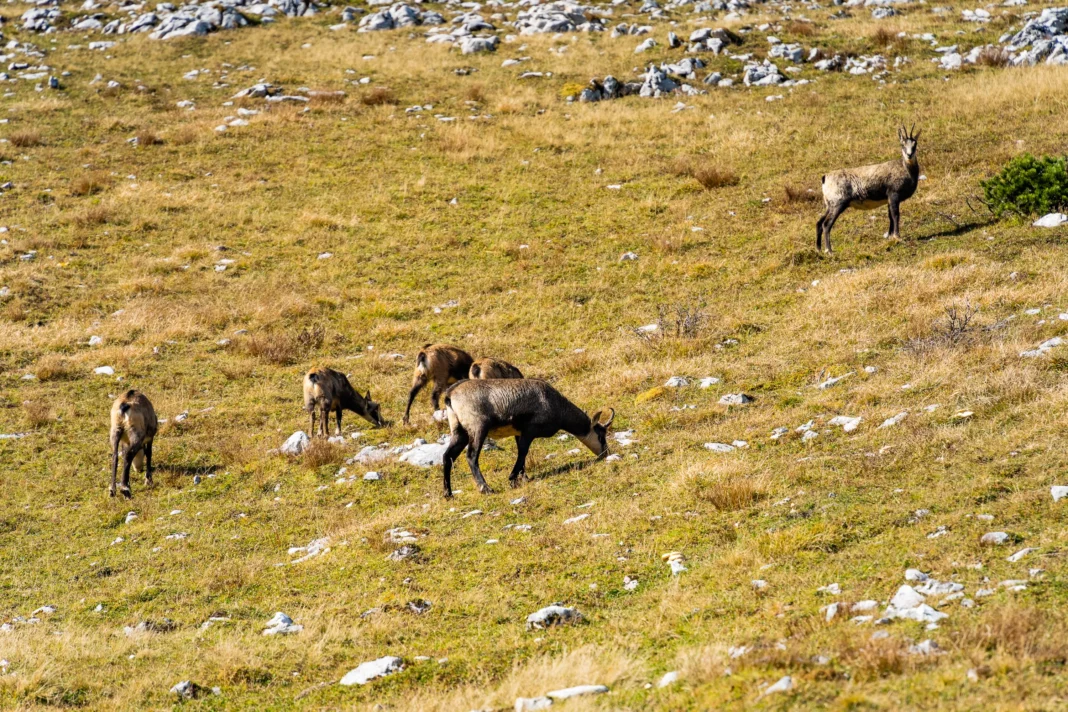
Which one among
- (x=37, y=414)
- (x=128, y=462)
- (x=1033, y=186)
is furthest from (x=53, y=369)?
(x=1033, y=186)

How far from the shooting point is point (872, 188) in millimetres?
24344

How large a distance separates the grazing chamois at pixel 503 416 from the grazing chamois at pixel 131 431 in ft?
18.4

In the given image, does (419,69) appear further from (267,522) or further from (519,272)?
(267,522)

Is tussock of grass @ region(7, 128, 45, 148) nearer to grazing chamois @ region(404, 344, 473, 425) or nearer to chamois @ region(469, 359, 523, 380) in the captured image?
grazing chamois @ region(404, 344, 473, 425)

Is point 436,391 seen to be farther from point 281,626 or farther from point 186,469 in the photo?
point 281,626

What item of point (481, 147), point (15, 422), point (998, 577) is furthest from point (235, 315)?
point (998, 577)

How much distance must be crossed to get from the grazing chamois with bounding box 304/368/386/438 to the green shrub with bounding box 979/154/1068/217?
51.3ft

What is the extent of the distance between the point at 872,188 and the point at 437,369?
12.4 m

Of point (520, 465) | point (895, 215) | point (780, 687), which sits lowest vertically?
point (895, 215)

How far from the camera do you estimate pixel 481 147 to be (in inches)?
1382

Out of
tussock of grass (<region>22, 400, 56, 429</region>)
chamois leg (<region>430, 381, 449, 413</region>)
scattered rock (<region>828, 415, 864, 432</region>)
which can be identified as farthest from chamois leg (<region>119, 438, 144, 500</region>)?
scattered rock (<region>828, 415, 864, 432</region>)

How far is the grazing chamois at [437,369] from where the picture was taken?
1836 cm

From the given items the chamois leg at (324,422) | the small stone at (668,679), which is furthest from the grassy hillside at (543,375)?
the chamois leg at (324,422)

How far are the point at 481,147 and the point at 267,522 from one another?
2308cm
